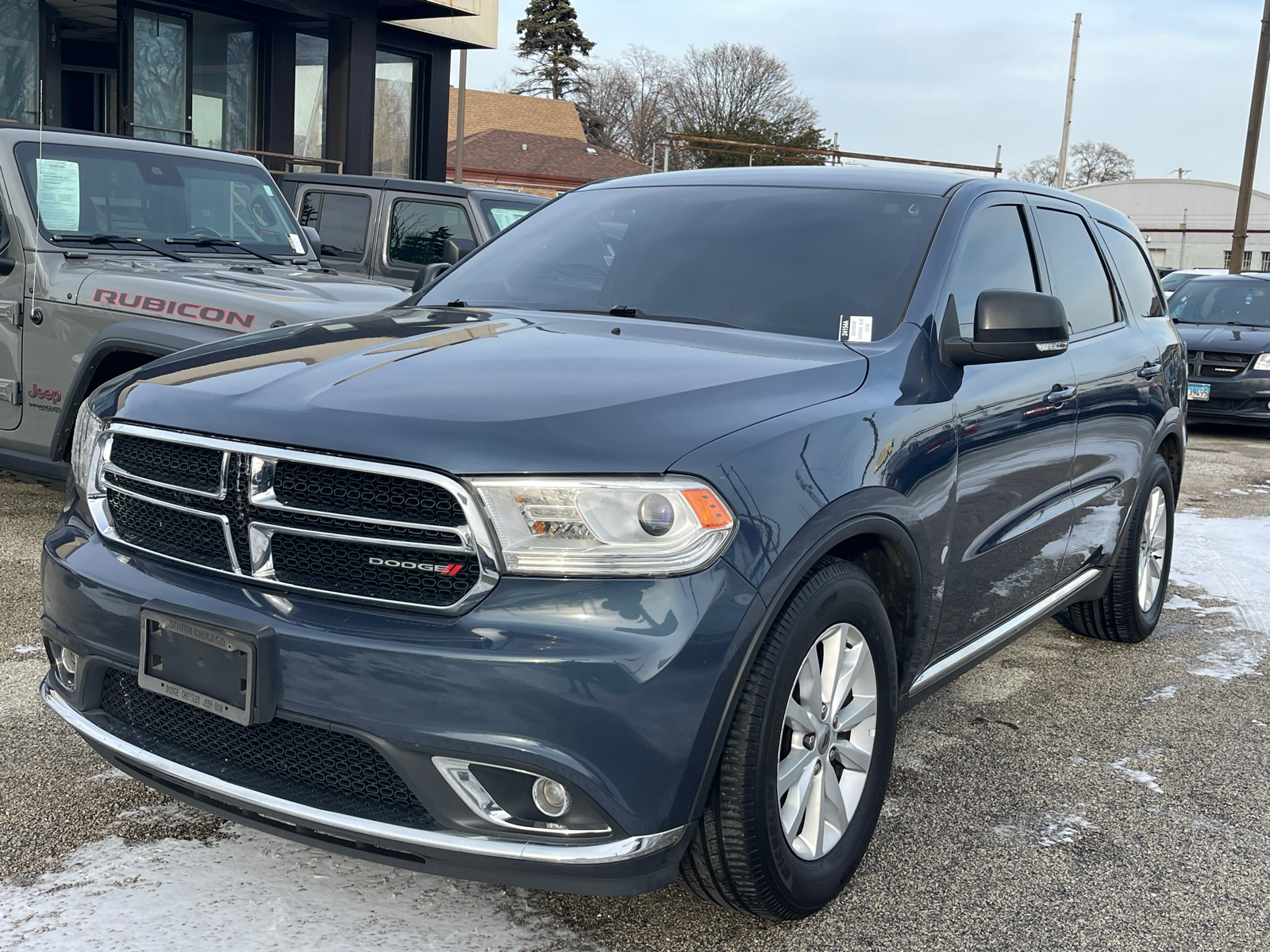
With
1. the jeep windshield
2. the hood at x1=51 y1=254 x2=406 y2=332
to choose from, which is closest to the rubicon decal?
the hood at x1=51 y1=254 x2=406 y2=332

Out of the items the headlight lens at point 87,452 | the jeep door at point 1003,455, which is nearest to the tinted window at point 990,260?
the jeep door at point 1003,455

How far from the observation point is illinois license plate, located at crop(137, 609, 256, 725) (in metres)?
2.38

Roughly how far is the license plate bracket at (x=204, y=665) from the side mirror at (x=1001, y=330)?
1.92 meters

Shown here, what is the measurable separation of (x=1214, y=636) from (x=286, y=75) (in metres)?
16.0

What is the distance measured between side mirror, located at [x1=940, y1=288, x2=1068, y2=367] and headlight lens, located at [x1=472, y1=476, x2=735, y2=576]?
1261mm

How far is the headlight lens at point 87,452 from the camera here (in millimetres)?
2900

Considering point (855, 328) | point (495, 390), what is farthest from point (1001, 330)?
point (495, 390)

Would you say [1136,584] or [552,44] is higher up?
[552,44]

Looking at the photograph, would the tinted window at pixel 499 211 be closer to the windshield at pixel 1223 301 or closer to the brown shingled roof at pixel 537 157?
the windshield at pixel 1223 301

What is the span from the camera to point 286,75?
18000mm

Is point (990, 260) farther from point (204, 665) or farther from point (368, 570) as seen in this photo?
point (204, 665)

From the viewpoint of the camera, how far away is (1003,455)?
3504 millimetres

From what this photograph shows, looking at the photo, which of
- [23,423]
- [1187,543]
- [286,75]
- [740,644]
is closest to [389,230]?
[23,423]

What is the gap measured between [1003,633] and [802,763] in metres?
1.33
